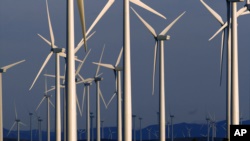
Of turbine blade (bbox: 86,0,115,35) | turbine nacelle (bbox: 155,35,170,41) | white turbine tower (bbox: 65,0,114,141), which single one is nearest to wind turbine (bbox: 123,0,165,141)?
turbine blade (bbox: 86,0,115,35)

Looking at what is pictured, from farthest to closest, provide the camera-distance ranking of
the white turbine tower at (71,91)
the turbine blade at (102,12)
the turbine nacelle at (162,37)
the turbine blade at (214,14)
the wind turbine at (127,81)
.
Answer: the turbine nacelle at (162,37) → the turbine blade at (214,14) → the wind turbine at (127,81) → the turbine blade at (102,12) → the white turbine tower at (71,91)

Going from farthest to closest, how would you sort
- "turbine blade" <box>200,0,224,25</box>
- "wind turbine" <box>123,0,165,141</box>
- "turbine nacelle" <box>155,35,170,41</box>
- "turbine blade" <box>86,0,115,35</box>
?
"turbine nacelle" <box>155,35,170,41</box> → "turbine blade" <box>200,0,224,25</box> → "wind turbine" <box>123,0,165,141</box> → "turbine blade" <box>86,0,115,35</box>

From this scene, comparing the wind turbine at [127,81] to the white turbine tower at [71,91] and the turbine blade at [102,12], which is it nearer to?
the turbine blade at [102,12]

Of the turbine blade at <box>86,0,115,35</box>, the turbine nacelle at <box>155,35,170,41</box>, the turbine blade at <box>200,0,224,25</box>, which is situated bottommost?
the turbine blade at <box>86,0,115,35</box>

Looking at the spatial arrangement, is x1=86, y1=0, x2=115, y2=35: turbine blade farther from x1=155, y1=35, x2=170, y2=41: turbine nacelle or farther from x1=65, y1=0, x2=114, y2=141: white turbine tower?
x1=155, y1=35, x2=170, y2=41: turbine nacelle

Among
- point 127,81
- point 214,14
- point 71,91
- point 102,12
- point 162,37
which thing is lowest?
point 71,91

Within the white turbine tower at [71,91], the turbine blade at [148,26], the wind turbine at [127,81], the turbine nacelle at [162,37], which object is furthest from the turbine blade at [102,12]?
the turbine nacelle at [162,37]

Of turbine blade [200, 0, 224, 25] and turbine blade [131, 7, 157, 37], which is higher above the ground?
turbine blade [200, 0, 224, 25]

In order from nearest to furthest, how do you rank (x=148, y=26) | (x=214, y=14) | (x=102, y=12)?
1. (x=102, y=12)
2. (x=148, y=26)
3. (x=214, y=14)

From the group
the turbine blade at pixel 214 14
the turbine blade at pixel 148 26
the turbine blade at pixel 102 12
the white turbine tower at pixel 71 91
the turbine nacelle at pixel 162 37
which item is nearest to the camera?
the white turbine tower at pixel 71 91

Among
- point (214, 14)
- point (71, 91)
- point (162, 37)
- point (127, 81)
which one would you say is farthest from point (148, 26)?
point (71, 91)

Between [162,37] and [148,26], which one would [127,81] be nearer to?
[148,26]

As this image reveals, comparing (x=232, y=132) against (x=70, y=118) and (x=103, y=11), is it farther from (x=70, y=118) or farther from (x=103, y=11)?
(x=103, y=11)

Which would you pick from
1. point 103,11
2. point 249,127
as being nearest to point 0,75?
point 103,11
